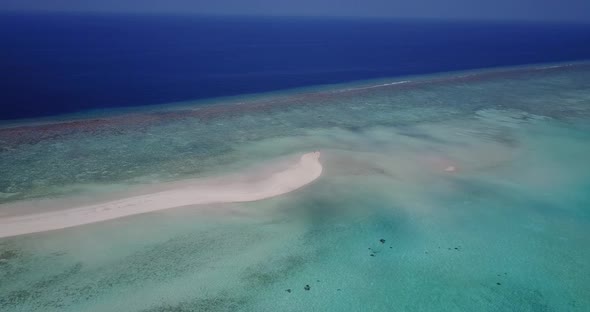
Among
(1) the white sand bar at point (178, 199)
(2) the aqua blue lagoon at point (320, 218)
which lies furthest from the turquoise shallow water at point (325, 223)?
(1) the white sand bar at point (178, 199)

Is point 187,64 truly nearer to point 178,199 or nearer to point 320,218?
point 178,199

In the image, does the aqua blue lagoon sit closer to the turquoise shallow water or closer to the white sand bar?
the turquoise shallow water

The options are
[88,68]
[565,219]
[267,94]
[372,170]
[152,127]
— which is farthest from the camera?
[88,68]

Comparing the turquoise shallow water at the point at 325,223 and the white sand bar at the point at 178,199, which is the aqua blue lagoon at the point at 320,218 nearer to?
the turquoise shallow water at the point at 325,223

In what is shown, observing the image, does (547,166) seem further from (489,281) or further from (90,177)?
(90,177)

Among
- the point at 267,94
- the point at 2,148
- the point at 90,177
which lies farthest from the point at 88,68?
the point at 90,177
